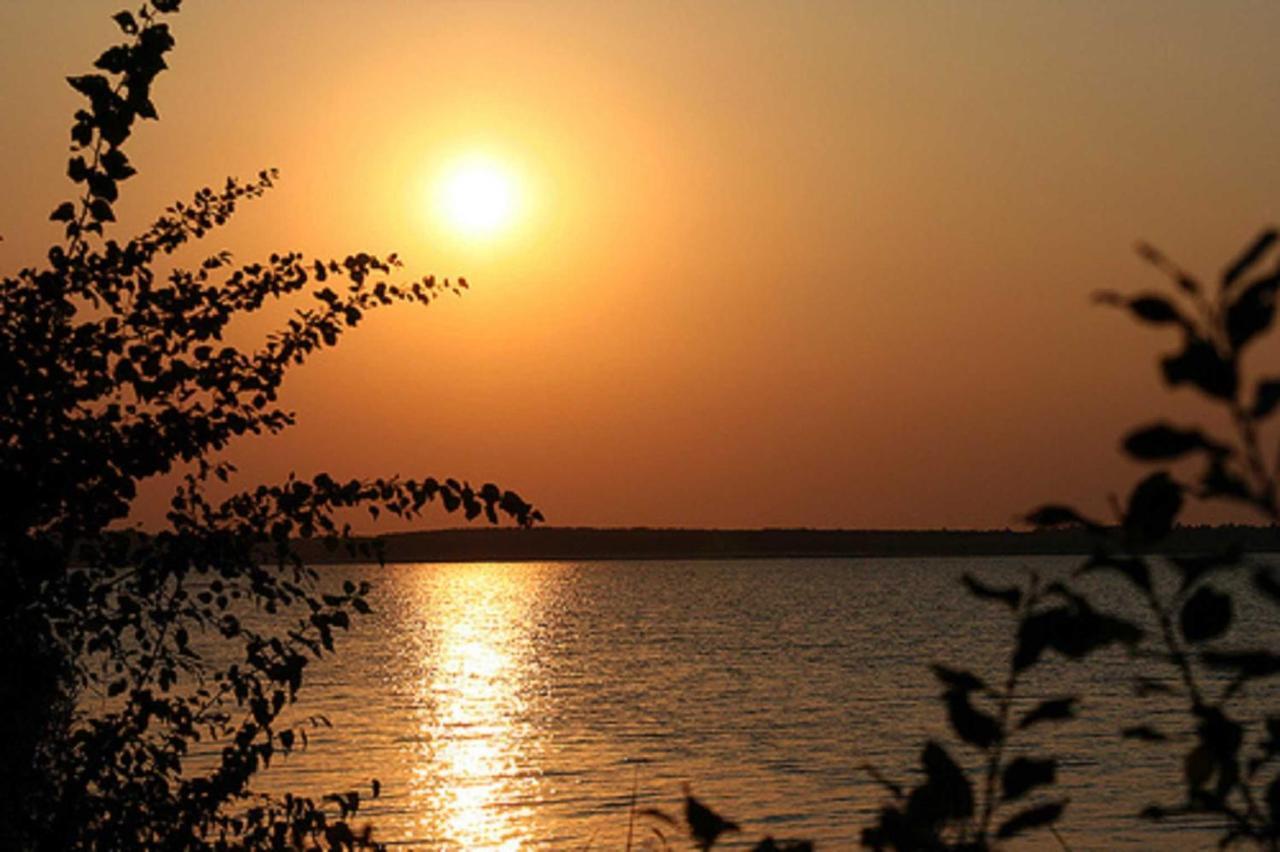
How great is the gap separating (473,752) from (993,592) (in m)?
61.0

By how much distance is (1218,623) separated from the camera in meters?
2.07

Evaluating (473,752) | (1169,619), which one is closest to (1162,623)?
(1169,619)

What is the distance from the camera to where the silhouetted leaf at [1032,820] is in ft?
7.75

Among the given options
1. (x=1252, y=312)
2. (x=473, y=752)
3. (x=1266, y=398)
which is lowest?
(x=473, y=752)

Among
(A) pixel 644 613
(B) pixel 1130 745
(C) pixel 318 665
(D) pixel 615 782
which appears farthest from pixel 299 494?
(A) pixel 644 613


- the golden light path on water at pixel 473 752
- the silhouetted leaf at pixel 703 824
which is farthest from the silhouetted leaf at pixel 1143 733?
the golden light path on water at pixel 473 752

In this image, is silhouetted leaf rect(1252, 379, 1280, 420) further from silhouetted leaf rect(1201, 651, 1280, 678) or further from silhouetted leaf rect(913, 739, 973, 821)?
silhouetted leaf rect(913, 739, 973, 821)

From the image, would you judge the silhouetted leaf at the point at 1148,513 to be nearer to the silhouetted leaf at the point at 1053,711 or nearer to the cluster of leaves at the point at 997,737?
the cluster of leaves at the point at 997,737

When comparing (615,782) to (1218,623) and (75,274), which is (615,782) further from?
(1218,623)

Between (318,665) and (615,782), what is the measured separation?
5588cm

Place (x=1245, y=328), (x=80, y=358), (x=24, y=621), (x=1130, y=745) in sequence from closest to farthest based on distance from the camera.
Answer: (x=1245, y=328), (x=24, y=621), (x=80, y=358), (x=1130, y=745)

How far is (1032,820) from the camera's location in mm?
2393

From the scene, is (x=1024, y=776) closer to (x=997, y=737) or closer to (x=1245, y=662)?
(x=997, y=737)

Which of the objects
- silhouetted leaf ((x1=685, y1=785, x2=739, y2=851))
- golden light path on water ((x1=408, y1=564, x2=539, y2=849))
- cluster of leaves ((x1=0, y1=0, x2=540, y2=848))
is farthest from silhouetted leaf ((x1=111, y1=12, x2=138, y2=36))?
golden light path on water ((x1=408, y1=564, x2=539, y2=849))
